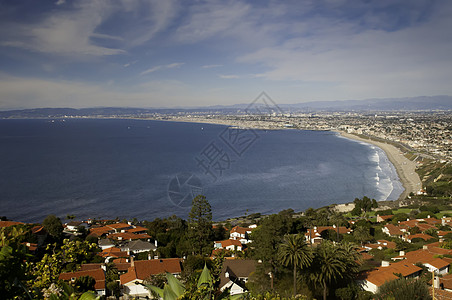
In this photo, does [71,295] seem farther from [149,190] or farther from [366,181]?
[366,181]

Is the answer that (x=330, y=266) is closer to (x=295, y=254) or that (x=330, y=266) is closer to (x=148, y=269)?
(x=295, y=254)

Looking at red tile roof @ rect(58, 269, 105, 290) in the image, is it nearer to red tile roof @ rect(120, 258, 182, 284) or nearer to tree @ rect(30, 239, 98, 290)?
red tile roof @ rect(120, 258, 182, 284)

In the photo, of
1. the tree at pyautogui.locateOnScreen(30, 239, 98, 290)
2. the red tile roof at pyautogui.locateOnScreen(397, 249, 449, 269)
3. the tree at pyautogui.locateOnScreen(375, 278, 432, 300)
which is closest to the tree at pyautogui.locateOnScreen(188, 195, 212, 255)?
the red tile roof at pyautogui.locateOnScreen(397, 249, 449, 269)

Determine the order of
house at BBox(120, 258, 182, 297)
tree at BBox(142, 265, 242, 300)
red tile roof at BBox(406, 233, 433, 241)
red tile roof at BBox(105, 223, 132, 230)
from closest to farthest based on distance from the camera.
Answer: tree at BBox(142, 265, 242, 300) → house at BBox(120, 258, 182, 297) → red tile roof at BBox(406, 233, 433, 241) → red tile roof at BBox(105, 223, 132, 230)

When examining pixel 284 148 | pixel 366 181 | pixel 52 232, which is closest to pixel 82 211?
pixel 52 232

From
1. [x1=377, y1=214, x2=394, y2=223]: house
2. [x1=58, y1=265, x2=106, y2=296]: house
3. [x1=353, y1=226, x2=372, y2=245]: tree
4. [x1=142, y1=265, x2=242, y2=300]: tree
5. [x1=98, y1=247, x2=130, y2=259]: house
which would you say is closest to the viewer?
[x1=142, y1=265, x2=242, y2=300]: tree

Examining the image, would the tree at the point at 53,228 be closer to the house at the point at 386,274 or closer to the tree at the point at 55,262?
the house at the point at 386,274

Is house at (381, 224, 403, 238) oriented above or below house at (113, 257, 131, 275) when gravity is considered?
below
